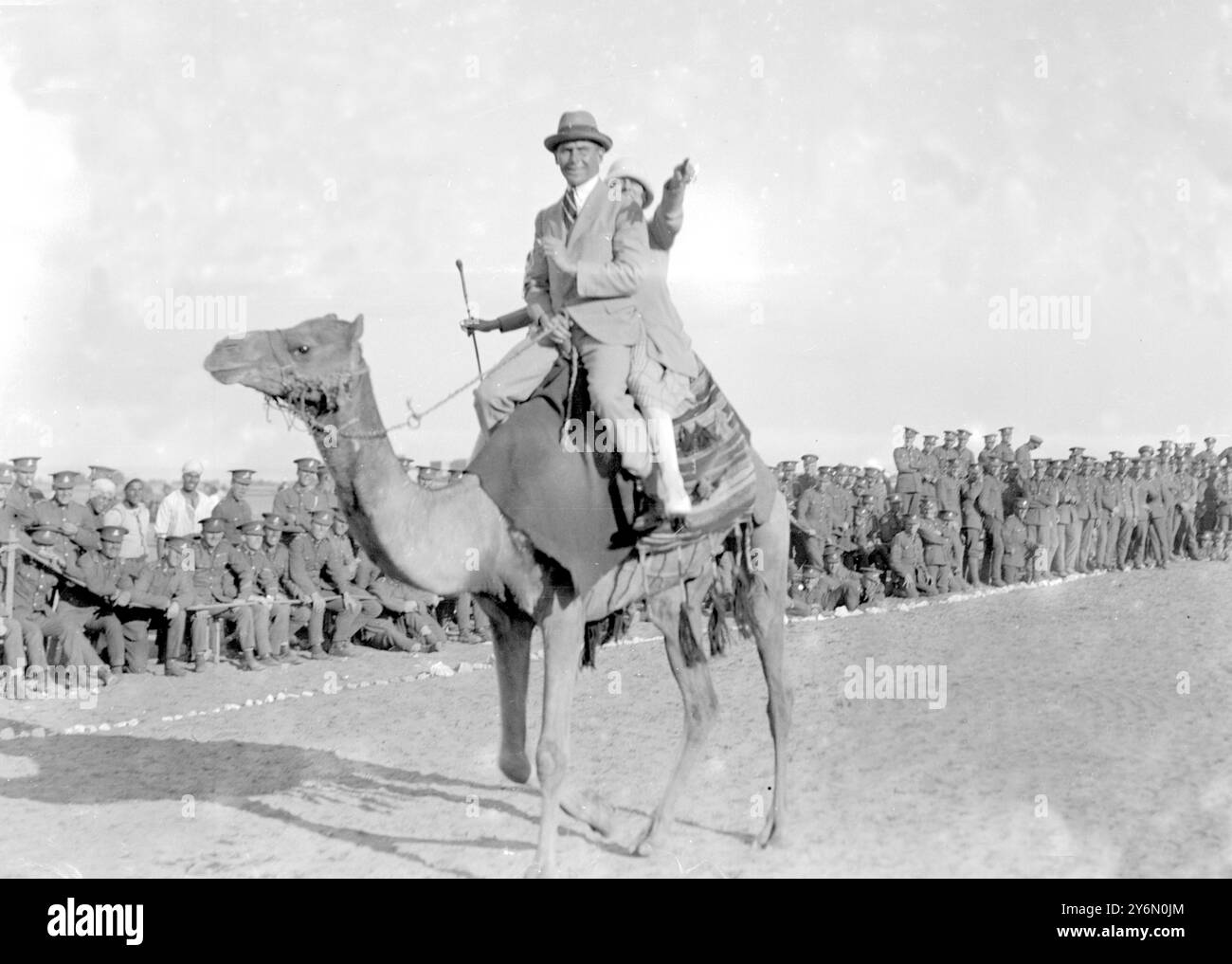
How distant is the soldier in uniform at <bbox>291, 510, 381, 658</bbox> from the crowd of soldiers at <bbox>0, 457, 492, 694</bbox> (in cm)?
2

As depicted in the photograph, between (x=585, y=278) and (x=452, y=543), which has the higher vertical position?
(x=585, y=278)

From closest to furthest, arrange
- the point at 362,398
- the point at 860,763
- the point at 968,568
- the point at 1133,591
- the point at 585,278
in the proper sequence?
the point at 362,398, the point at 585,278, the point at 860,763, the point at 1133,591, the point at 968,568

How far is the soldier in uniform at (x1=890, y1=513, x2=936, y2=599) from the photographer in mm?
20703

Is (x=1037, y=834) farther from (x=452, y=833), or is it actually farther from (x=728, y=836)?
(x=452, y=833)

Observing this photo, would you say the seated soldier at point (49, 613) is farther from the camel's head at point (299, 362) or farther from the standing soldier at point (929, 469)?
the standing soldier at point (929, 469)

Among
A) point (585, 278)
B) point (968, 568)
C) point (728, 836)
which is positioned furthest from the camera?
point (968, 568)

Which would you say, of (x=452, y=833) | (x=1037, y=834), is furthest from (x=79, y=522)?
(x=1037, y=834)

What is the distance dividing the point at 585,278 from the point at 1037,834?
3910mm

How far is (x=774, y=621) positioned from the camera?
8.18m

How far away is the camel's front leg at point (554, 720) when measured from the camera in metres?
6.62

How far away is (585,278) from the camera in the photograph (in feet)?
23.1

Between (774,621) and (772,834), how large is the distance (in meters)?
1.30

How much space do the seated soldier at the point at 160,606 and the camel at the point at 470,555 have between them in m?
7.50

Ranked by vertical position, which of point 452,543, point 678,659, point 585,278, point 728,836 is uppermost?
point 585,278
